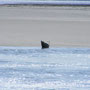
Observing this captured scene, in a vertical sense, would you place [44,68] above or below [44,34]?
above

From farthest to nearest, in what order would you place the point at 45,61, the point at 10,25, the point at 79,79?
the point at 10,25 → the point at 45,61 → the point at 79,79

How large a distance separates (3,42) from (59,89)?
11.4 m

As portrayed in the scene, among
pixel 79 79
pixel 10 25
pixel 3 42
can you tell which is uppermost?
pixel 79 79

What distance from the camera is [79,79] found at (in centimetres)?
2427

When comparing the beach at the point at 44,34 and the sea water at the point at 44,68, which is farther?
the beach at the point at 44,34

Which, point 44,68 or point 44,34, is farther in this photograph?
point 44,34

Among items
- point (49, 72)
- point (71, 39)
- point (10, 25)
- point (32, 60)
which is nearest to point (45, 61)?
point (32, 60)

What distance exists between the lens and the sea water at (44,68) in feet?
76.2

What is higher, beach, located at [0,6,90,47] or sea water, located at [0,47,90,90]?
sea water, located at [0,47,90,90]

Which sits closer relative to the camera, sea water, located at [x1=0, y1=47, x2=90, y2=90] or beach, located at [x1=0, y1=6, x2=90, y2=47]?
sea water, located at [x1=0, y1=47, x2=90, y2=90]

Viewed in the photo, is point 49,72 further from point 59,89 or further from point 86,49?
point 86,49

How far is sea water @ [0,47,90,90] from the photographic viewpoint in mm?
23234

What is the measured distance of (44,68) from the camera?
86.6ft

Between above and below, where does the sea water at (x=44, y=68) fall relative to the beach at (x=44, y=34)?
above
